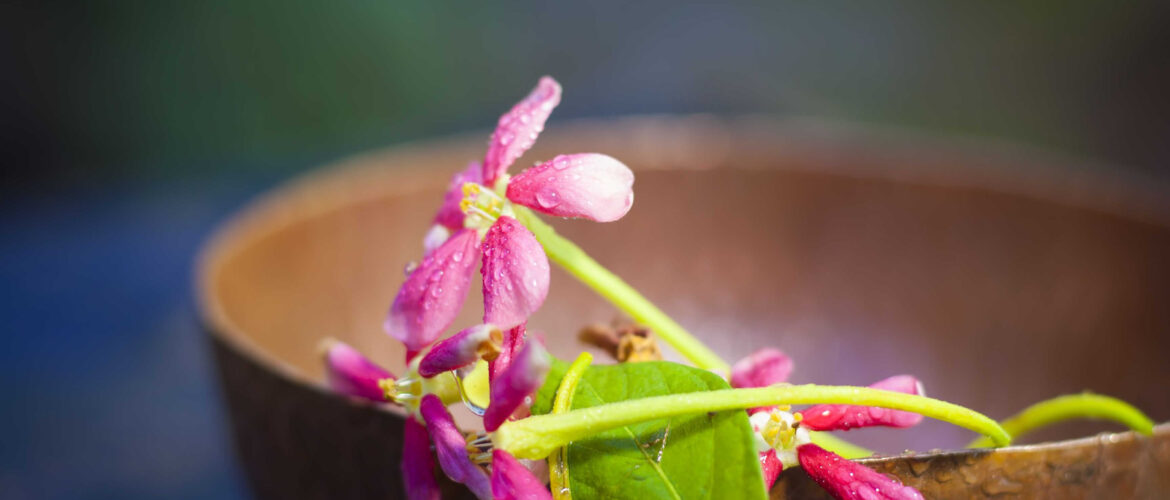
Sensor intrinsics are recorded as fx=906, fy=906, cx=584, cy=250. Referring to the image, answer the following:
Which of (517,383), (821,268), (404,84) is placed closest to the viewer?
(517,383)

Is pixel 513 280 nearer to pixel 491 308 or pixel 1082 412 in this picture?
pixel 491 308

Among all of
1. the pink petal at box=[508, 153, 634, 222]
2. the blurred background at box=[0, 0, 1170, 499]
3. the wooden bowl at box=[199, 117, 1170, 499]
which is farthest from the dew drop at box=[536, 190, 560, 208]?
the blurred background at box=[0, 0, 1170, 499]

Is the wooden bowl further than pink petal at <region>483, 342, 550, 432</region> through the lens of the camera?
Yes

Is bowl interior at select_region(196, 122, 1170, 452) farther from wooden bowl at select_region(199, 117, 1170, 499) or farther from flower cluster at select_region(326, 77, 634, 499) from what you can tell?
flower cluster at select_region(326, 77, 634, 499)

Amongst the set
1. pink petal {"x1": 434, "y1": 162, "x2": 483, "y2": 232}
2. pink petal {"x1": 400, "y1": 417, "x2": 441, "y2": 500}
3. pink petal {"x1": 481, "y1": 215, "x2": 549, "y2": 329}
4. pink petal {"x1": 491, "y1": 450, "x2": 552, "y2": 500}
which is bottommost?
pink petal {"x1": 400, "y1": 417, "x2": 441, "y2": 500}

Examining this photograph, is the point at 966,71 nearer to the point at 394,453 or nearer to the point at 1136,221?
the point at 1136,221

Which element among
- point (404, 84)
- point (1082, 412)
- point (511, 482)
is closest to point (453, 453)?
point (511, 482)
